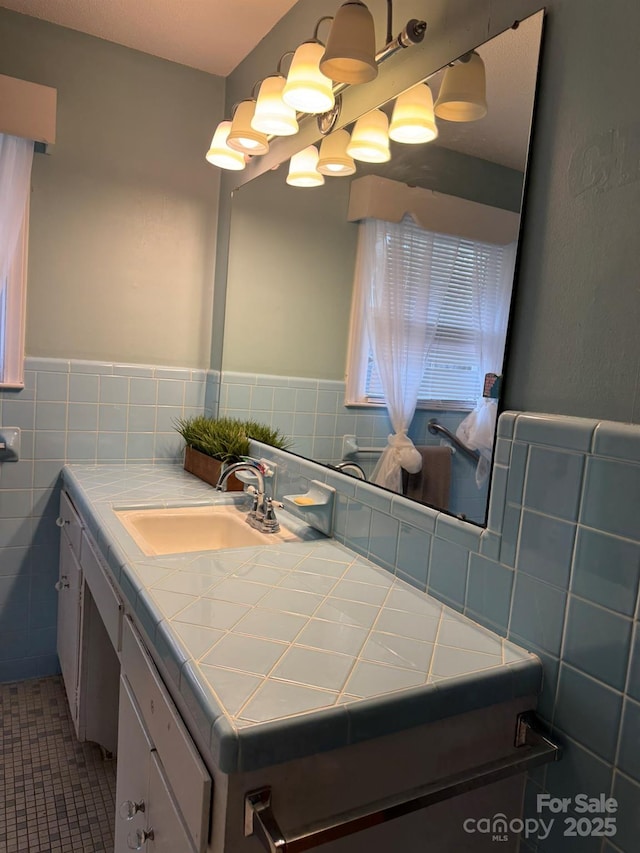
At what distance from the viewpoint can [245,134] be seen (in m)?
1.80

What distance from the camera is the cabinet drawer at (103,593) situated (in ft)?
4.32

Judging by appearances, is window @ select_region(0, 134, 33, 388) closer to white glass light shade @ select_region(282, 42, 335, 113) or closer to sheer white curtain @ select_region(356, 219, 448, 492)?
white glass light shade @ select_region(282, 42, 335, 113)

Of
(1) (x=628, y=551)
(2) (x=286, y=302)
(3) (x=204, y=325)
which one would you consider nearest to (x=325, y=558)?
(1) (x=628, y=551)

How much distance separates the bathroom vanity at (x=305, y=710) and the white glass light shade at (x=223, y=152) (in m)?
1.36

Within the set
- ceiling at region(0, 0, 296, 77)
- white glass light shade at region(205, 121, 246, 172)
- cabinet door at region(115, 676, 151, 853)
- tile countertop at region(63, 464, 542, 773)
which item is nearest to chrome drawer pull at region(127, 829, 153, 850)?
cabinet door at region(115, 676, 151, 853)

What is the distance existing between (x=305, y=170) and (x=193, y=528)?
3.86 feet

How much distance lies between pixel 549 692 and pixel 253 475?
110 centimetres

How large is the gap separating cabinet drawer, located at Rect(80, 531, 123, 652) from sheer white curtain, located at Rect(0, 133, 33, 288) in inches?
42.4

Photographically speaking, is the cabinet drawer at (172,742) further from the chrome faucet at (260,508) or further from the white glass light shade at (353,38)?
the white glass light shade at (353,38)

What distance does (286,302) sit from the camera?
203 cm

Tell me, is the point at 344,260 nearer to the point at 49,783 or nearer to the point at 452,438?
the point at 452,438

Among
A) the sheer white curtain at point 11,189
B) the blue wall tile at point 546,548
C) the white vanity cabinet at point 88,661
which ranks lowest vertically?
the white vanity cabinet at point 88,661

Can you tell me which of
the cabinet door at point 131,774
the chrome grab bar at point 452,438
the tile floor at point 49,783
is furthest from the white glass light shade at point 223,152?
the tile floor at point 49,783

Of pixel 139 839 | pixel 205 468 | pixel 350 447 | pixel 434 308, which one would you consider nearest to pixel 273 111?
pixel 434 308
